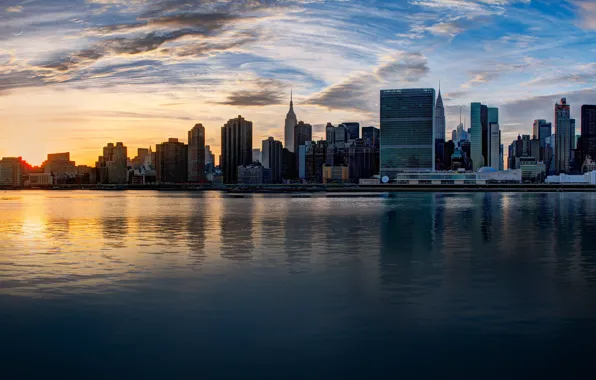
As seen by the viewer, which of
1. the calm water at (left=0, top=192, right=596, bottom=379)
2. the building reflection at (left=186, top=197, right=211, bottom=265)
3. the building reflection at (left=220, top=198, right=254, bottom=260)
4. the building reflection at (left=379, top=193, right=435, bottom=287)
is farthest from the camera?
the building reflection at (left=220, top=198, right=254, bottom=260)

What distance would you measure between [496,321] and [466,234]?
40260 millimetres

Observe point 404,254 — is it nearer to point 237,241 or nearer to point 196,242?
point 237,241

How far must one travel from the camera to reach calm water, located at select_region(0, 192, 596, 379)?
1792 cm

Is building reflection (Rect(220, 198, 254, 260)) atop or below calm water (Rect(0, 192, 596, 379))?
below

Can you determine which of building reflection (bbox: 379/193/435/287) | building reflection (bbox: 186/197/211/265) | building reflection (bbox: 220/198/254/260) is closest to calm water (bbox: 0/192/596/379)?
building reflection (bbox: 379/193/435/287)

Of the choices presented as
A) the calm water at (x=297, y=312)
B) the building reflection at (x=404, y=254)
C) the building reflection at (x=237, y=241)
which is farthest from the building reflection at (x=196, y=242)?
the building reflection at (x=404, y=254)

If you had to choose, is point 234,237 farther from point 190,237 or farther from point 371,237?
point 371,237

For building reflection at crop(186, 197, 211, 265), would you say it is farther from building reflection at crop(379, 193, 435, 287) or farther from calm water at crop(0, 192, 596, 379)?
building reflection at crop(379, 193, 435, 287)

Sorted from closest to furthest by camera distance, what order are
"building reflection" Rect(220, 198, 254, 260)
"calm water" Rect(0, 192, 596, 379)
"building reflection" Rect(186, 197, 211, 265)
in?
"calm water" Rect(0, 192, 596, 379), "building reflection" Rect(186, 197, 211, 265), "building reflection" Rect(220, 198, 254, 260)

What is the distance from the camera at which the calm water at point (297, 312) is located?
17922 millimetres

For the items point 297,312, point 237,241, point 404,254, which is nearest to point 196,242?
point 237,241

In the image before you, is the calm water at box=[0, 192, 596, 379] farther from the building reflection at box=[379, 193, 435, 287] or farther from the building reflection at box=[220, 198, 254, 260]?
the building reflection at box=[220, 198, 254, 260]

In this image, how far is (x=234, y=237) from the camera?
191ft

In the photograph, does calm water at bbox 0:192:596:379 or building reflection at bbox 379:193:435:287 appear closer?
calm water at bbox 0:192:596:379
